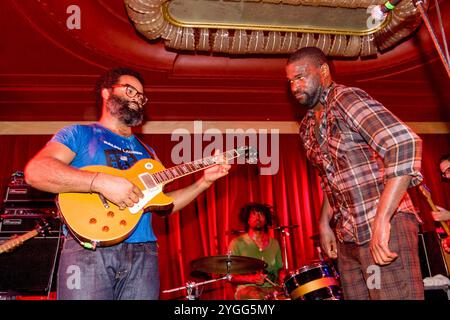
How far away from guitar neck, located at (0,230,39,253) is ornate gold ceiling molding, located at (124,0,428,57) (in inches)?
116

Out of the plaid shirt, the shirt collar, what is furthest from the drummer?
the shirt collar

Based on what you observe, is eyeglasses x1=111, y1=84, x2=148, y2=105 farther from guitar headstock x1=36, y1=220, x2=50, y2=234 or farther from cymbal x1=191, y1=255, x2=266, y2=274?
guitar headstock x1=36, y1=220, x2=50, y2=234

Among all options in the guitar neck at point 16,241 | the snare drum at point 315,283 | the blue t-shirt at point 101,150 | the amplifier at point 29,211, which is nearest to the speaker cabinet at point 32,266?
the guitar neck at point 16,241

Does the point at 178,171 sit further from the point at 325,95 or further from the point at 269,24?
the point at 269,24

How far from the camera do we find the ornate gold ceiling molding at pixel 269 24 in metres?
5.43

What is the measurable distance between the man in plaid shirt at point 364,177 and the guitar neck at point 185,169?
71 centimetres

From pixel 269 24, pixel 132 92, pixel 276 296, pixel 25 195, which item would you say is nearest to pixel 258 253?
pixel 276 296

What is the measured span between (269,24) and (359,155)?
3614mm

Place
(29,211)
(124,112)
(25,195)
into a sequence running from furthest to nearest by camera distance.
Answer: (25,195)
(29,211)
(124,112)

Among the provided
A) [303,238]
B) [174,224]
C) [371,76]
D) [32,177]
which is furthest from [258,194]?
[32,177]

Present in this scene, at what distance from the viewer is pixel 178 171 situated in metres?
3.21

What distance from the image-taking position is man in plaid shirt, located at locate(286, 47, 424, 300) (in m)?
2.26

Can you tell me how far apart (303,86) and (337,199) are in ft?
2.63
